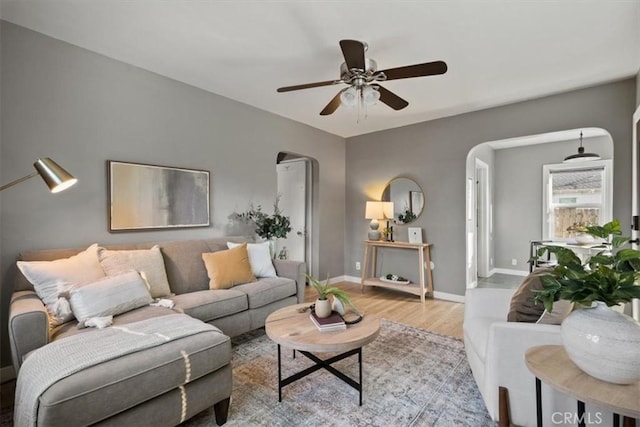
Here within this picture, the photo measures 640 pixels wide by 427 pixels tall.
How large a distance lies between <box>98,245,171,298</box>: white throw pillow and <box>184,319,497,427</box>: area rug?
33.3 inches

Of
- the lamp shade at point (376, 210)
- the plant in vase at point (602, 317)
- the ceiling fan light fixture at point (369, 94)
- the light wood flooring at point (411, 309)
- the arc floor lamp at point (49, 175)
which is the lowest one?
the light wood flooring at point (411, 309)

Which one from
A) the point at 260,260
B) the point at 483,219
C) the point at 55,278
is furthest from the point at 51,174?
the point at 483,219

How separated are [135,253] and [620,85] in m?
4.91

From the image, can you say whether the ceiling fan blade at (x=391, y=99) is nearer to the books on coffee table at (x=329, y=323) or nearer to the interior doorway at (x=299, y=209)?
the books on coffee table at (x=329, y=323)

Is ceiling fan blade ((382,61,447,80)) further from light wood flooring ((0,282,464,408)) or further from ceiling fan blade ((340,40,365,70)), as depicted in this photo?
light wood flooring ((0,282,464,408))

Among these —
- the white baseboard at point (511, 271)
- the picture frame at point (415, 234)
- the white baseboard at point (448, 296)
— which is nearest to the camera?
the white baseboard at point (448, 296)

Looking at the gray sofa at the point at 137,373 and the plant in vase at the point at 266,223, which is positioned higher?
the plant in vase at the point at 266,223

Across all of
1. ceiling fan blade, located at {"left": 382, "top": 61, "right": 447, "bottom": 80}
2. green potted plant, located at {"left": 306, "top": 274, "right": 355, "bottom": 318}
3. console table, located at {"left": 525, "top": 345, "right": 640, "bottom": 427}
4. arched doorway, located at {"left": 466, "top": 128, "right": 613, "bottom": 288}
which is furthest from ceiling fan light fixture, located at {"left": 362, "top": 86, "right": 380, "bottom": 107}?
arched doorway, located at {"left": 466, "top": 128, "right": 613, "bottom": 288}

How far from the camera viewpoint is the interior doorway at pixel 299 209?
5.02 m

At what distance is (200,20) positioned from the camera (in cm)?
215

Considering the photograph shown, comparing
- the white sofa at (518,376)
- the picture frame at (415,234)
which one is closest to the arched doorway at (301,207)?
the picture frame at (415,234)

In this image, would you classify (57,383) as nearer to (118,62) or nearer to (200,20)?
(200,20)

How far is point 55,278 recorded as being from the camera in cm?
196

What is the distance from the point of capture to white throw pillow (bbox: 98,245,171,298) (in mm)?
2299
